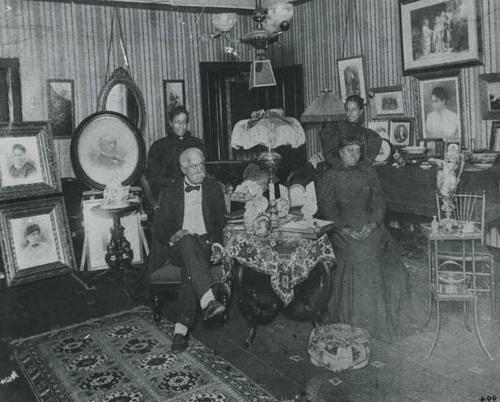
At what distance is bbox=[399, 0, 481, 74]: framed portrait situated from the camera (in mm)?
5668

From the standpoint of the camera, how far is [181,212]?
14.6ft

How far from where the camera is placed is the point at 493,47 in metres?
5.56

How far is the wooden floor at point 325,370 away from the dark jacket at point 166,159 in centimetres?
134

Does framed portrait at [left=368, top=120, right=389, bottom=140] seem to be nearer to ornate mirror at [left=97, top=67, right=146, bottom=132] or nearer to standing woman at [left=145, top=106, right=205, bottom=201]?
standing woman at [left=145, top=106, right=205, bottom=201]

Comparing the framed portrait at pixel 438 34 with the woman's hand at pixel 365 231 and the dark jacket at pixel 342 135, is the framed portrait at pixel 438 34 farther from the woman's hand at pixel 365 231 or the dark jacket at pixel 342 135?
the woman's hand at pixel 365 231

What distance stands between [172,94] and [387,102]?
3.15 meters

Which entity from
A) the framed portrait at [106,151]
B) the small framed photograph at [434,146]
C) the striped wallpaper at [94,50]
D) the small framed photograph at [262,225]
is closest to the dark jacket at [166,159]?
the framed portrait at [106,151]

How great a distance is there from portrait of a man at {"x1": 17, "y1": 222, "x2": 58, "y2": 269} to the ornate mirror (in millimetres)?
2037

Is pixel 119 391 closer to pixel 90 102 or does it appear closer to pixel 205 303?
pixel 205 303

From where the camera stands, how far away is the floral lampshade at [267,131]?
406 centimetres

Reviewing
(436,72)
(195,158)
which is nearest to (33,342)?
(195,158)

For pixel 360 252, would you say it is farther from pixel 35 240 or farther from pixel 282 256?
pixel 35 240

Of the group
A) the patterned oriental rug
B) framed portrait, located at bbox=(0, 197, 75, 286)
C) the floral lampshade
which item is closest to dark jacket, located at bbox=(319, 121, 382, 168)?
the floral lampshade

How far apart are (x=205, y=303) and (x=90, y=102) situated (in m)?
4.40
